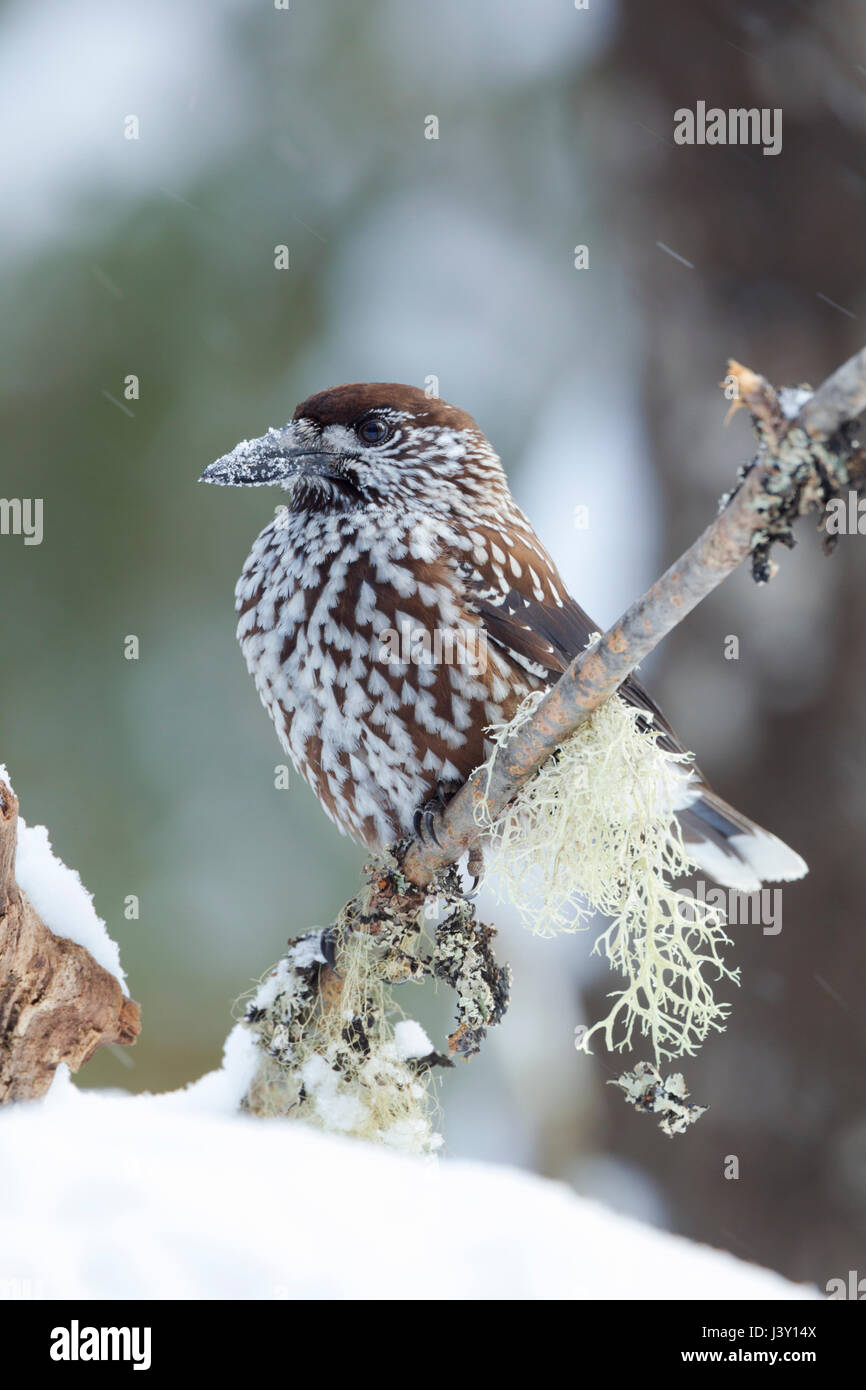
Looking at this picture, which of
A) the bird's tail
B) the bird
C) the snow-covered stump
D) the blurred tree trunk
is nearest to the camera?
the snow-covered stump

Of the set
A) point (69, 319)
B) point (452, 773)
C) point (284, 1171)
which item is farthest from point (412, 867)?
point (69, 319)

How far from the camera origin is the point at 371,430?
3064 millimetres

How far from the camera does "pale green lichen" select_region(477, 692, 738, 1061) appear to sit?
220 centimetres

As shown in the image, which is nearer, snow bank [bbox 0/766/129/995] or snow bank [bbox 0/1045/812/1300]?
snow bank [bbox 0/1045/812/1300]

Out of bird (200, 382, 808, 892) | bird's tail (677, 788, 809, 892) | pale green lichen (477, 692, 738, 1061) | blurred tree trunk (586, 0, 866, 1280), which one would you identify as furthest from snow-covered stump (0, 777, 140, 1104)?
blurred tree trunk (586, 0, 866, 1280)

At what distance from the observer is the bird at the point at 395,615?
268 cm

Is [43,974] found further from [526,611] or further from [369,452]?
[369,452]

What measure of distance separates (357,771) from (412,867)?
0.34 meters

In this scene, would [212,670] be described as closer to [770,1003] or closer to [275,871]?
[275,871]

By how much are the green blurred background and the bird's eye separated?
1.45m

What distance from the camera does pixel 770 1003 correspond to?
3963 millimetres

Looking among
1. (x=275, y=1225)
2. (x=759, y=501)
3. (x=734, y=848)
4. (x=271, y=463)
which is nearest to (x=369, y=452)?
(x=271, y=463)

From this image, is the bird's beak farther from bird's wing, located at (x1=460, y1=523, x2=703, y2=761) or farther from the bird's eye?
bird's wing, located at (x1=460, y1=523, x2=703, y2=761)

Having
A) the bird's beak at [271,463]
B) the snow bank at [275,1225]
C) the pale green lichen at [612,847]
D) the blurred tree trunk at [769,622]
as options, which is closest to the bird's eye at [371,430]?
the bird's beak at [271,463]
